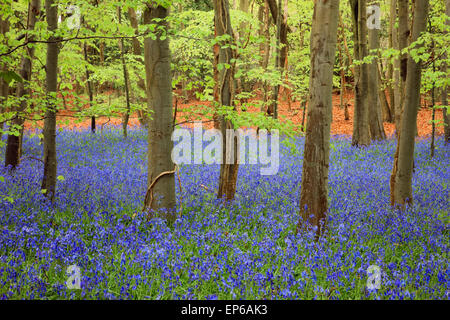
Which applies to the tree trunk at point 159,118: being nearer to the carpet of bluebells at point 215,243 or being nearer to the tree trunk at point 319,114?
the carpet of bluebells at point 215,243

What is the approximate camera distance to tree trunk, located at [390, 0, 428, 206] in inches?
246

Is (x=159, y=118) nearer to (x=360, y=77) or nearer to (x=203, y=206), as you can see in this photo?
(x=203, y=206)

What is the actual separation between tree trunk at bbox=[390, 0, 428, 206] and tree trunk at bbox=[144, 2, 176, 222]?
446 centimetres

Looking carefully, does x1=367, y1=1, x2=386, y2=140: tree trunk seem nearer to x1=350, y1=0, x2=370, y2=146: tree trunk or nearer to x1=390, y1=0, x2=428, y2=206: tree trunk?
x1=350, y1=0, x2=370, y2=146: tree trunk

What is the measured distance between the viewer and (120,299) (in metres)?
2.87

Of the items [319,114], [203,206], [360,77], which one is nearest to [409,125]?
[319,114]

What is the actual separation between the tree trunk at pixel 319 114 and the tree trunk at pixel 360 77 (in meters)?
9.59

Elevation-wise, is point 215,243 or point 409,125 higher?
point 409,125

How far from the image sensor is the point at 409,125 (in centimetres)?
628

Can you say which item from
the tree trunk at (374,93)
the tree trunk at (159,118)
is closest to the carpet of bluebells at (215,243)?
the tree trunk at (159,118)

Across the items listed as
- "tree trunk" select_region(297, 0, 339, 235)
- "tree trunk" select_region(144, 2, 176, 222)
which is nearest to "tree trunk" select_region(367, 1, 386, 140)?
"tree trunk" select_region(297, 0, 339, 235)

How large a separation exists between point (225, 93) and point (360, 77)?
961 centimetres

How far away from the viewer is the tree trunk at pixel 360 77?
1295cm
